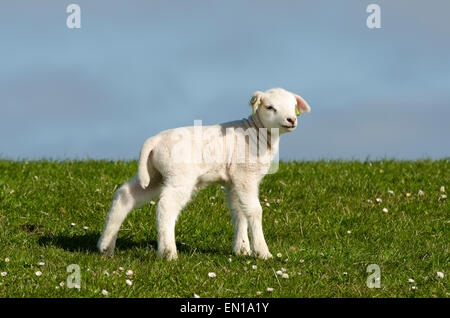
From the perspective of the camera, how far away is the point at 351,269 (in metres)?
7.81

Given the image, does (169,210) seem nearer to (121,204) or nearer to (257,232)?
(121,204)

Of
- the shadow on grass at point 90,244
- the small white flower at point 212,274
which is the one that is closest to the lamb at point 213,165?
the shadow on grass at point 90,244

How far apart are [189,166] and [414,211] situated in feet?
17.4

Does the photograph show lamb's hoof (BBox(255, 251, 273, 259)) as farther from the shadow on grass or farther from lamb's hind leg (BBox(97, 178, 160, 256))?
lamb's hind leg (BBox(97, 178, 160, 256))

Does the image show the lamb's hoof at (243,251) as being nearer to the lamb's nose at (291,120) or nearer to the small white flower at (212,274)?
the small white flower at (212,274)

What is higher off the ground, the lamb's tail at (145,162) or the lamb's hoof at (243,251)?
the lamb's tail at (145,162)

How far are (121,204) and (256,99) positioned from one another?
2244 millimetres

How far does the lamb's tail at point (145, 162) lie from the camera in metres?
7.83

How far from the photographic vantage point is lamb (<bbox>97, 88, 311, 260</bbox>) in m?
7.78

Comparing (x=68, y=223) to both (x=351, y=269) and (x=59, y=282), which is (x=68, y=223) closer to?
(x=59, y=282)

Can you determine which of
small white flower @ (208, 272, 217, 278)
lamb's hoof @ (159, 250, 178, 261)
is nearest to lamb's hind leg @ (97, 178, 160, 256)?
lamb's hoof @ (159, 250, 178, 261)

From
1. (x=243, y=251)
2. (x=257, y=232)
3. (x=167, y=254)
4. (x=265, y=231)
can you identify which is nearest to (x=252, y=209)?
(x=257, y=232)

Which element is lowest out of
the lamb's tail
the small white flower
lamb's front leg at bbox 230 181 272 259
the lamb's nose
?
the small white flower

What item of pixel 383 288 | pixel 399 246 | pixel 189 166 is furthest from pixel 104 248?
pixel 399 246
